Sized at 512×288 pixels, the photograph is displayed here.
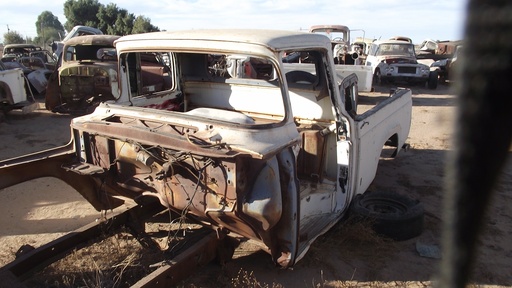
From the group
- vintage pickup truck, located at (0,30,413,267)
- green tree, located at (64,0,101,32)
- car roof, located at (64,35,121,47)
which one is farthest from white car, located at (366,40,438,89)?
green tree, located at (64,0,101,32)

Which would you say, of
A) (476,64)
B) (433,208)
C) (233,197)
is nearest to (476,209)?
(476,64)

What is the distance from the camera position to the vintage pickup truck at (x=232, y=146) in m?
3.01

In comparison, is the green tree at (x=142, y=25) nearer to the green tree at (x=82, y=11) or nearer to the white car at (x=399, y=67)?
the green tree at (x=82, y=11)

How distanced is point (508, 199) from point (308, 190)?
2.93 m

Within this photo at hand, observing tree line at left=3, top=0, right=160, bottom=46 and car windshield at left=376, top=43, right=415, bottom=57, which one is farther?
tree line at left=3, top=0, right=160, bottom=46

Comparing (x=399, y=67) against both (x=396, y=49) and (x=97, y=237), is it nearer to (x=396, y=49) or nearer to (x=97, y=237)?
(x=396, y=49)

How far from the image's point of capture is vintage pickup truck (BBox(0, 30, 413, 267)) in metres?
3.01

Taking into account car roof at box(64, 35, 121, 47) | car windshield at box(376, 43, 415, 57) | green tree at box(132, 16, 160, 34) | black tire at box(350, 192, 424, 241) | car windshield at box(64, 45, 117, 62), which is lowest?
black tire at box(350, 192, 424, 241)

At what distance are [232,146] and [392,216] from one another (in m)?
2.08

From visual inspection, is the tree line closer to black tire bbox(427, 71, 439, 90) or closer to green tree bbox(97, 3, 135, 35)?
green tree bbox(97, 3, 135, 35)

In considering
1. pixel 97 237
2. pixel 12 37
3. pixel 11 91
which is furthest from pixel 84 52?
pixel 12 37

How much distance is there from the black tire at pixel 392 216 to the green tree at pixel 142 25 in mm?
32616

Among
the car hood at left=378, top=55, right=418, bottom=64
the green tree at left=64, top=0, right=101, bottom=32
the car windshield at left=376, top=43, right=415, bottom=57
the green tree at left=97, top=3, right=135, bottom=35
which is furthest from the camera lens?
the green tree at left=64, top=0, right=101, bottom=32

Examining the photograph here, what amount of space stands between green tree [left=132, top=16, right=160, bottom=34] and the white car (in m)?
22.9
